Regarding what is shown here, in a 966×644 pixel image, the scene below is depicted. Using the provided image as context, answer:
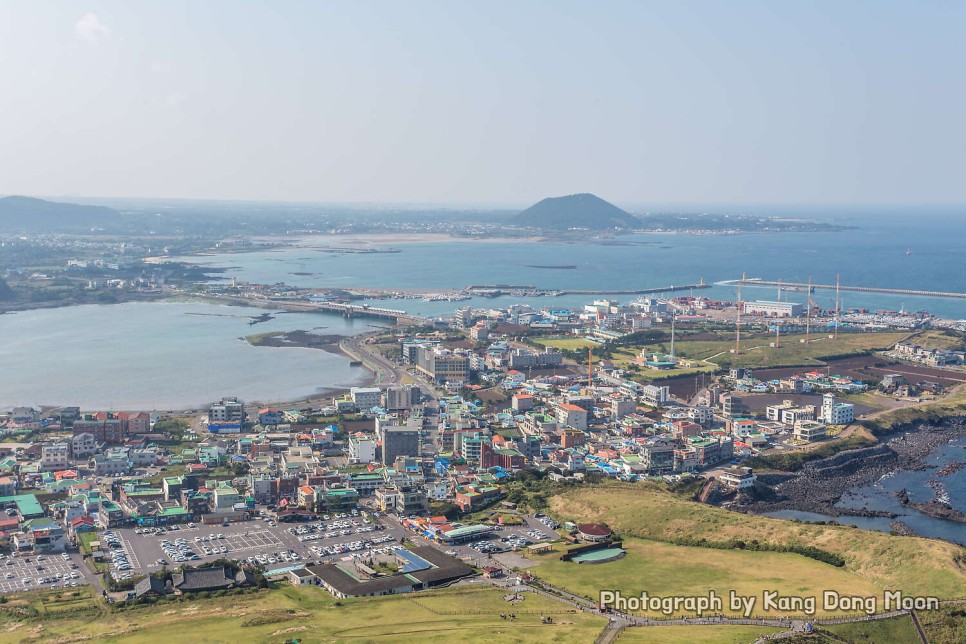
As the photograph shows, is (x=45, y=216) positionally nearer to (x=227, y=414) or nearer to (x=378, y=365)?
(x=378, y=365)

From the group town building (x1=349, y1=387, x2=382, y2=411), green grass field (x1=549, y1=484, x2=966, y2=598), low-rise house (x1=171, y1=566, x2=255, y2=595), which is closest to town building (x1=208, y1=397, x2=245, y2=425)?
town building (x1=349, y1=387, x2=382, y2=411)

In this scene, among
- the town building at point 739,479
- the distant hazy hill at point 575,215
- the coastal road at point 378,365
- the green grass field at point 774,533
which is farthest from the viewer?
the distant hazy hill at point 575,215

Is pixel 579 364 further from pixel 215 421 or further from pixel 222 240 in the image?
pixel 222 240

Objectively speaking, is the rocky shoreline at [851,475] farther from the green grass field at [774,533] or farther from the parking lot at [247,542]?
the parking lot at [247,542]

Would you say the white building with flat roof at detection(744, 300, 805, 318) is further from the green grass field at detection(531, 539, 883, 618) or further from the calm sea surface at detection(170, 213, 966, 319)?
the green grass field at detection(531, 539, 883, 618)

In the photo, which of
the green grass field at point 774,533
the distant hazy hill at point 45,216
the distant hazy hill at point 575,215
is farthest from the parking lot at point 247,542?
the distant hazy hill at point 575,215

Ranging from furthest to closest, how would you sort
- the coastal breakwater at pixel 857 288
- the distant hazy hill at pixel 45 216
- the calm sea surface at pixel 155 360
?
the distant hazy hill at pixel 45 216, the coastal breakwater at pixel 857 288, the calm sea surface at pixel 155 360

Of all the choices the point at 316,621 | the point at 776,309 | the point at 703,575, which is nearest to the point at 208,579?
the point at 316,621

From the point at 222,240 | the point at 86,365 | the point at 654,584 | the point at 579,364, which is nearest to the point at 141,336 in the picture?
the point at 86,365
